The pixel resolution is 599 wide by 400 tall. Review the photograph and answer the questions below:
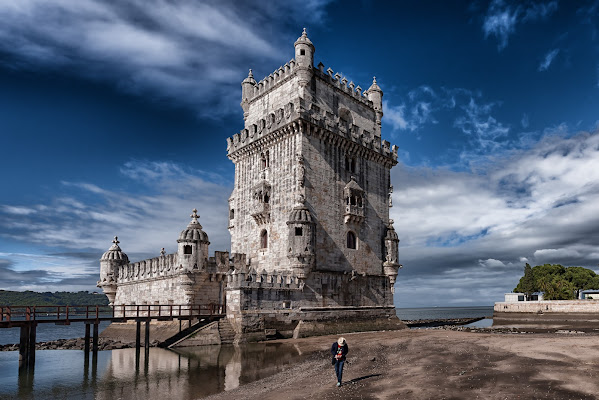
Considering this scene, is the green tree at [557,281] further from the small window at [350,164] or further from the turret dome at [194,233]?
the turret dome at [194,233]

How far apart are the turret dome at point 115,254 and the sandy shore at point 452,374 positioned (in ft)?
107

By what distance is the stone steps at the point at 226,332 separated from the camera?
3005 cm

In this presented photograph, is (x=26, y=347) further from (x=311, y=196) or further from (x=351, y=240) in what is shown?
(x=351, y=240)

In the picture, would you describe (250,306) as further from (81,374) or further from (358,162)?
(358,162)

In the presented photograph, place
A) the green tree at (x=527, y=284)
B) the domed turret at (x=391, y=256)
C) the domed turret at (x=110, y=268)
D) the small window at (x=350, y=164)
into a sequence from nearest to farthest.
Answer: the small window at (x=350, y=164), the domed turret at (x=391, y=256), the domed turret at (x=110, y=268), the green tree at (x=527, y=284)

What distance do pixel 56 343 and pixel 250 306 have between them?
63.9 ft

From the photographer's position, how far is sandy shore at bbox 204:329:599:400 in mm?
13758

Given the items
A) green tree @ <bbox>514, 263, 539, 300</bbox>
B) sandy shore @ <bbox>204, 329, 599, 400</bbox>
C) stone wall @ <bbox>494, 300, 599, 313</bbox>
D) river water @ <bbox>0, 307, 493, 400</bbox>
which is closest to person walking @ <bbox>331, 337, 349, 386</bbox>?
sandy shore @ <bbox>204, 329, 599, 400</bbox>

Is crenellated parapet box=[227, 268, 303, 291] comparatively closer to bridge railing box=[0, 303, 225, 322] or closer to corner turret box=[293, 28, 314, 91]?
bridge railing box=[0, 303, 225, 322]

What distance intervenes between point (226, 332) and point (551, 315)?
45788 mm

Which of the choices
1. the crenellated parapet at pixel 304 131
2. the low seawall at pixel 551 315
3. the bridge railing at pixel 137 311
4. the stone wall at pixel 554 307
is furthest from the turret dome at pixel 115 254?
the stone wall at pixel 554 307

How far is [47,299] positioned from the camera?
17175 centimetres

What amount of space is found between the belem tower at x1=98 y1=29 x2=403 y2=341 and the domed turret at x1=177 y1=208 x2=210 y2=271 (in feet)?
0.26

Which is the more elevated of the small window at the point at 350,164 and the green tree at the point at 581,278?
the small window at the point at 350,164
